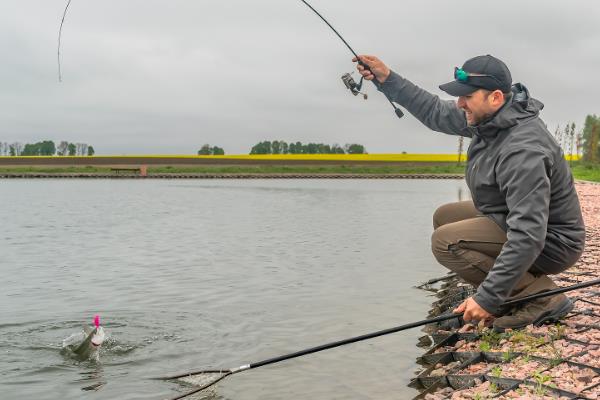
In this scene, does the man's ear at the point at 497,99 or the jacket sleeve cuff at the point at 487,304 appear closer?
the jacket sleeve cuff at the point at 487,304

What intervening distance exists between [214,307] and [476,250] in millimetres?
5657

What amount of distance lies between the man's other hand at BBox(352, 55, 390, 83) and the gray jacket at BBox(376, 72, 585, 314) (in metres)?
1.19

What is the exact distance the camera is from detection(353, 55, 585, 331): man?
15.9 ft

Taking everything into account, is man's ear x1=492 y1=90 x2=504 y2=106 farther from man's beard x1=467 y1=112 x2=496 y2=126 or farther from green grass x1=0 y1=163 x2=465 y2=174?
green grass x1=0 y1=163 x2=465 y2=174

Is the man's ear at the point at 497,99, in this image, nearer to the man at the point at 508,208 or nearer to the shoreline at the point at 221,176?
the man at the point at 508,208

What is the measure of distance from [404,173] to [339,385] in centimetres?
9868

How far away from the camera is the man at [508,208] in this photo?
484 cm

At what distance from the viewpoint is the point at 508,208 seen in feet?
17.2

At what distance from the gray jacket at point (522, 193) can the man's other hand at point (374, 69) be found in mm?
1188

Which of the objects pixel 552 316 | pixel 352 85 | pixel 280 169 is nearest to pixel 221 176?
pixel 280 169

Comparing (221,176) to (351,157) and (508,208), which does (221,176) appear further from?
(508,208)

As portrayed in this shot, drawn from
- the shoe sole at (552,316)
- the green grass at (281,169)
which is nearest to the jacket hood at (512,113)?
the shoe sole at (552,316)

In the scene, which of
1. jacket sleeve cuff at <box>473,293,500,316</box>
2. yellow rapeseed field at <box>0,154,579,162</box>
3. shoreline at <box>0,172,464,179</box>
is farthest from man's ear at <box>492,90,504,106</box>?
yellow rapeseed field at <box>0,154,579,162</box>

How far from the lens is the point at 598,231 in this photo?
49.0 ft
